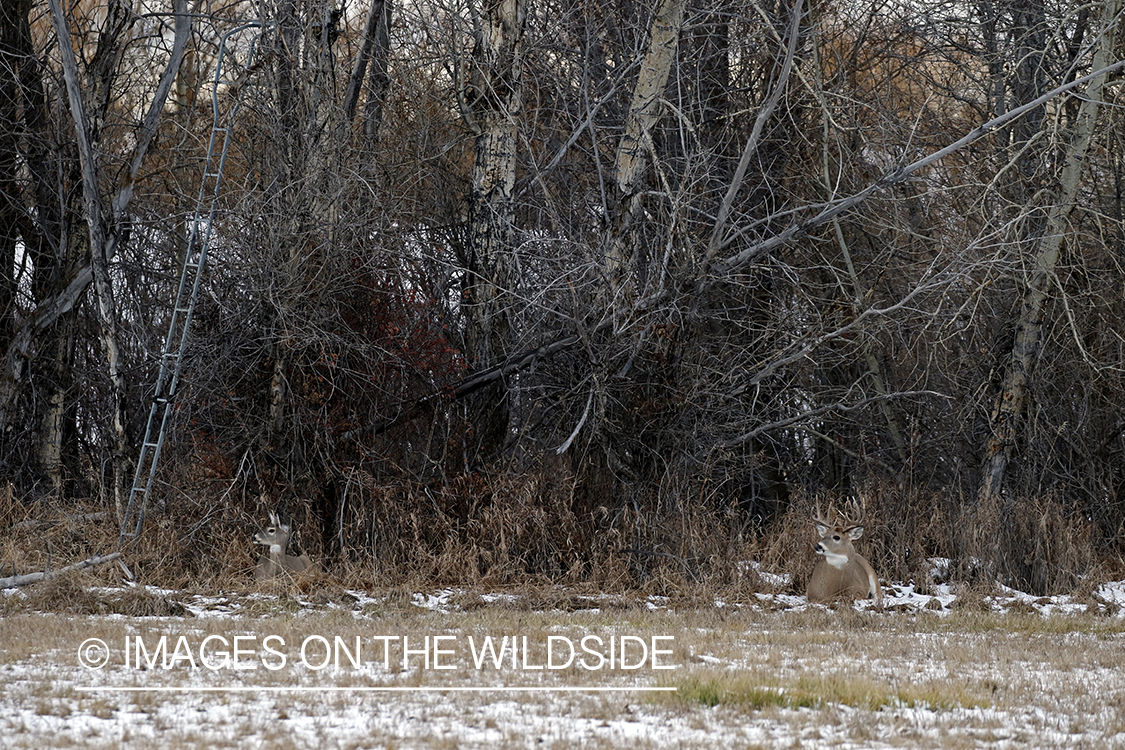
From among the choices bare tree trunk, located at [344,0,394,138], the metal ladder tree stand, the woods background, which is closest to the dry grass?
the woods background

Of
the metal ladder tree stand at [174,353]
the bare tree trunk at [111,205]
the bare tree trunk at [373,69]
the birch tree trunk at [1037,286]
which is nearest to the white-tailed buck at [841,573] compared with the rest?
the birch tree trunk at [1037,286]

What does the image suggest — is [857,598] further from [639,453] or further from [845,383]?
[845,383]

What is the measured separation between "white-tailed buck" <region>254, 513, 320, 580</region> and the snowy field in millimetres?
642

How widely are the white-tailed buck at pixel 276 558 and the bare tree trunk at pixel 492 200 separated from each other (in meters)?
2.52

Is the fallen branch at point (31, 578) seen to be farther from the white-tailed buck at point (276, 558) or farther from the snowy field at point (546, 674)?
the white-tailed buck at point (276, 558)

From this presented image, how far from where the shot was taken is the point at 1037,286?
1439cm

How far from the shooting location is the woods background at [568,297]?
12156 millimetres

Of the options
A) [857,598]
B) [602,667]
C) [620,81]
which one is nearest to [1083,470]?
[857,598]

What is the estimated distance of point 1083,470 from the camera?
596 inches

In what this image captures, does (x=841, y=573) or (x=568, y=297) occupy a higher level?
(x=568, y=297)

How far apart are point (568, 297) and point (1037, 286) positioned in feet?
18.2

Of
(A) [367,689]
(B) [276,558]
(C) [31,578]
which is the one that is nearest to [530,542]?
(B) [276,558]

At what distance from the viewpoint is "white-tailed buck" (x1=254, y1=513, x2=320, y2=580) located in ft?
36.8

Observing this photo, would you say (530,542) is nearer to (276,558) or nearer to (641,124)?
(276,558)
